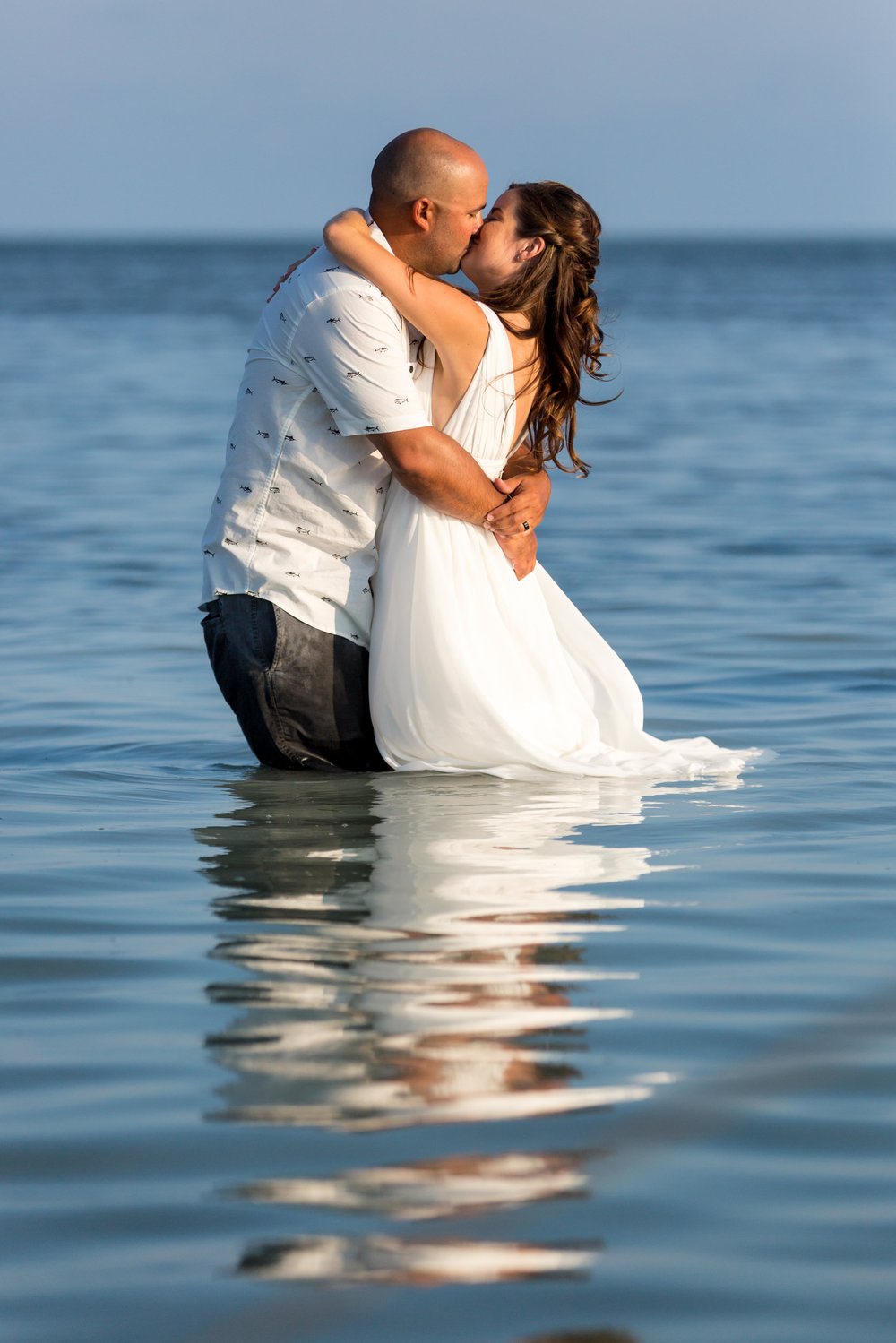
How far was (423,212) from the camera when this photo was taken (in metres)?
4.64

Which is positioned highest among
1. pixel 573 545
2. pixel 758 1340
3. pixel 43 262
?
pixel 43 262

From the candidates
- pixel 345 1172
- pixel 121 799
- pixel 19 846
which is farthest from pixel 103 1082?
pixel 121 799

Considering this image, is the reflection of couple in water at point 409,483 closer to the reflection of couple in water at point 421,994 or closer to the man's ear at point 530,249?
the man's ear at point 530,249

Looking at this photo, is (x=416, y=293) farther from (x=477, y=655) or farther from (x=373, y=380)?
(x=477, y=655)

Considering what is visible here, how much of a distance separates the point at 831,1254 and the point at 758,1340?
0.75 feet

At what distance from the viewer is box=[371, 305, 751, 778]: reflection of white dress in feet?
16.3

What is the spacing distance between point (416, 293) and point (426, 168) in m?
0.31

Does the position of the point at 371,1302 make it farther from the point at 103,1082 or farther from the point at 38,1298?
the point at 103,1082

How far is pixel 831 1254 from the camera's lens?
7.68 ft

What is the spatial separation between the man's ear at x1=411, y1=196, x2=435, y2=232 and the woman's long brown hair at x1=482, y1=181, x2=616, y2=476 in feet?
1.00

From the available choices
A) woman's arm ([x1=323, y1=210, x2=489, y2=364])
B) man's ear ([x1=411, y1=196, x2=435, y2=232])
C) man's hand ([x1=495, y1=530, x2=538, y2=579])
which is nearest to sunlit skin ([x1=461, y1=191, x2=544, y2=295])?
woman's arm ([x1=323, y1=210, x2=489, y2=364])

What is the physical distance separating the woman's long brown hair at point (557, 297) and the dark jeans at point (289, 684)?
866 millimetres

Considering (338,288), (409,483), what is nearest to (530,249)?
(338,288)

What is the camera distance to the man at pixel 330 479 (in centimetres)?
462
